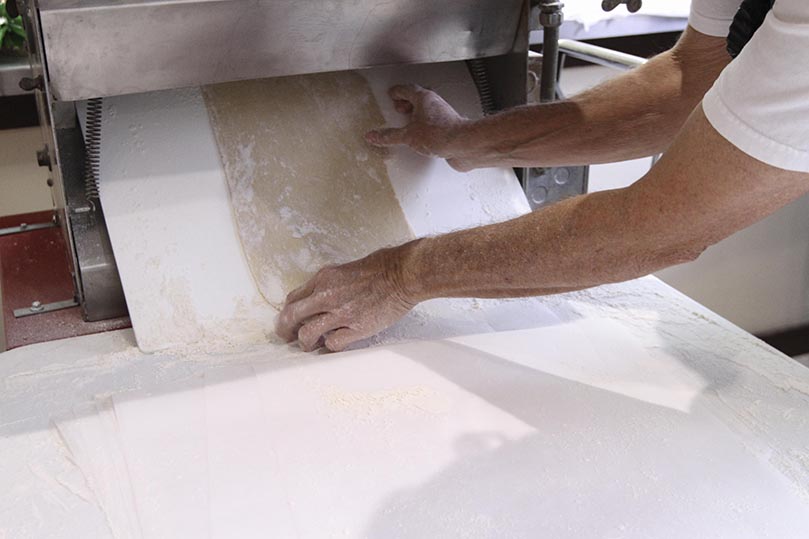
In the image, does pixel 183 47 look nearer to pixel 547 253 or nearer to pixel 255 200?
pixel 255 200

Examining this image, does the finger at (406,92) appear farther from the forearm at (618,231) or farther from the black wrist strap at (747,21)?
the black wrist strap at (747,21)

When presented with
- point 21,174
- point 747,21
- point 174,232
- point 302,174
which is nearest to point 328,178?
point 302,174

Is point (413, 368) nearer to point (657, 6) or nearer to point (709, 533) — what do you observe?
point (709, 533)

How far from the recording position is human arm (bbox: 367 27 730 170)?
1380 mm

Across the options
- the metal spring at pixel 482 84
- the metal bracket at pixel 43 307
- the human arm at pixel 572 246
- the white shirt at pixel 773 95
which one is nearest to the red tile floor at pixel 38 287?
the metal bracket at pixel 43 307

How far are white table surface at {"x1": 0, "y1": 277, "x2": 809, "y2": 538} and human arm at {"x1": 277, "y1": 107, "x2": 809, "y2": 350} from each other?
8 cm

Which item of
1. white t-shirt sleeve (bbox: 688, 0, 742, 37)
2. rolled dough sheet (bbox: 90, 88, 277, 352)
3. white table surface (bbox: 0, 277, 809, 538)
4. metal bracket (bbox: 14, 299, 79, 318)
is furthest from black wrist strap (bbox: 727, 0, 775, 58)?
metal bracket (bbox: 14, 299, 79, 318)

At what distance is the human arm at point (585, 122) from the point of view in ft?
→ 4.53

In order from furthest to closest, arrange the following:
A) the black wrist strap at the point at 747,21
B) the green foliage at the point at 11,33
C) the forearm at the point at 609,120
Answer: the green foliage at the point at 11,33 → the forearm at the point at 609,120 → the black wrist strap at the point at 747,21

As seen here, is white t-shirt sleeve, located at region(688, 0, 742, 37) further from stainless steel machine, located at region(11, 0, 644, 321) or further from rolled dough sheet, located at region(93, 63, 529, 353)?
rolled dough sheet, located at region(93, 63, 529, 353)

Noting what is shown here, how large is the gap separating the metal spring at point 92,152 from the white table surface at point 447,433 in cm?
26

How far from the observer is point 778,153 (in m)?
0.79

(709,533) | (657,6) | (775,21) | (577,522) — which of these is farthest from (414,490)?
(657,6)

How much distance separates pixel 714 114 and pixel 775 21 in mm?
104
